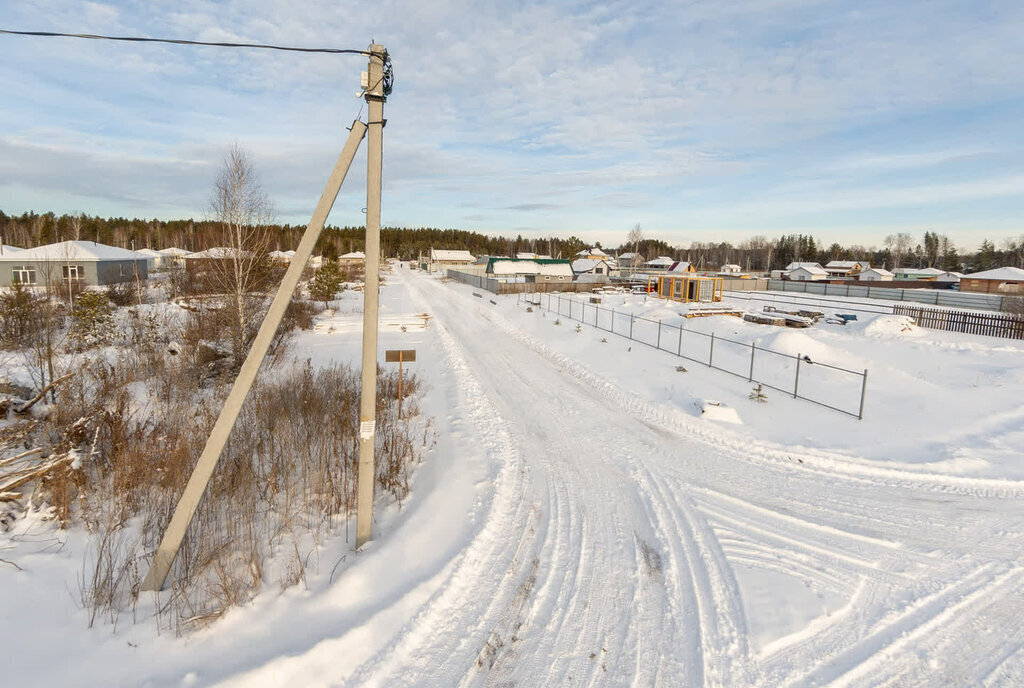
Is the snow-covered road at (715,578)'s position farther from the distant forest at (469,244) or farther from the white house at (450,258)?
the white house at (450,258)

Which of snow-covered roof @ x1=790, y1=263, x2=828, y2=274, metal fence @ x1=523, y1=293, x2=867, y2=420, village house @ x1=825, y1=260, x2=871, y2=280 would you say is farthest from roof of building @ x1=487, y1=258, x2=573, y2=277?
village house @ x1=825, y1=260, x2=871, y2=280

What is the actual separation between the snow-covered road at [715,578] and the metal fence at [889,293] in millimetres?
38303

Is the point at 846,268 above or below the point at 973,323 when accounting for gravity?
above

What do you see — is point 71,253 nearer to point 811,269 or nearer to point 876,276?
point 811,269

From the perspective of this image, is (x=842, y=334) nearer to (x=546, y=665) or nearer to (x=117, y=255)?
(x=546, y=665)

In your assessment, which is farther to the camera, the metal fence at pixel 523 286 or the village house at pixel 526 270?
the village house at pixel 526 270

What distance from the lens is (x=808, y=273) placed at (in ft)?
266

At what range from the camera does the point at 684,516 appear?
264 inches

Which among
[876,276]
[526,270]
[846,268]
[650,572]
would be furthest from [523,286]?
[846,268]

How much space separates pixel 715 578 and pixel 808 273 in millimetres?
89702

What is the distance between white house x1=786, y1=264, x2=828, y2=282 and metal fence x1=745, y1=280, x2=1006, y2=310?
75.7 feet

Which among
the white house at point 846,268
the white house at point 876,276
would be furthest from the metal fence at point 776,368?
the white house at point 846,268

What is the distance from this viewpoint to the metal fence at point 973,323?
24.9 meters

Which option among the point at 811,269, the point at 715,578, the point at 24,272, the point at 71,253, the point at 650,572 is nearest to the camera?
the point at 715,578
